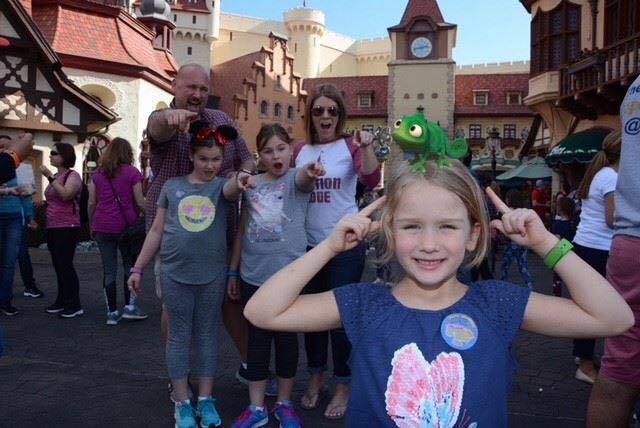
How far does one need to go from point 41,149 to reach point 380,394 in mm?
16769

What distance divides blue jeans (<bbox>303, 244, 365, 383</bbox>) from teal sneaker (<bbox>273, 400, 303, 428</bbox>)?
399 millimetres

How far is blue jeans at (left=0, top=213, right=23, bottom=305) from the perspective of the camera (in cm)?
645

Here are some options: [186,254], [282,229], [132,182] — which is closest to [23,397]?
[186,254]

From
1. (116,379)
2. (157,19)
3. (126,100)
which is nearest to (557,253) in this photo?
(116,379)

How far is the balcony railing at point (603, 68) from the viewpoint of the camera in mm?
12773

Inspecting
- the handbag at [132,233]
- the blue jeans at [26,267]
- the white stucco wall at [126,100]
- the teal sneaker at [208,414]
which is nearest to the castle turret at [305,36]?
the white stucco wall at [126,100]

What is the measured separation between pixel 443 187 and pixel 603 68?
13783mm

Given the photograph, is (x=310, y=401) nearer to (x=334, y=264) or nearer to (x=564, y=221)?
(x=334, y=264)

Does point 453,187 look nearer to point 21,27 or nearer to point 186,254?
point 186,254

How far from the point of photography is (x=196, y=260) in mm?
3482

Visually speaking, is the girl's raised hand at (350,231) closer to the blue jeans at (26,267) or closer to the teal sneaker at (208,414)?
the teal sneaker at (208,414)

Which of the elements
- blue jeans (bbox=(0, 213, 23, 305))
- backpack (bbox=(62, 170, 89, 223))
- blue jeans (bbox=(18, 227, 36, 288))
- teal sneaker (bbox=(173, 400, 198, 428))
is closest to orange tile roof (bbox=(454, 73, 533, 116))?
blue jeans (bbox=(18, 227, 36, 288))

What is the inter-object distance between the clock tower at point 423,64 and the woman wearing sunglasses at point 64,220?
130 feet

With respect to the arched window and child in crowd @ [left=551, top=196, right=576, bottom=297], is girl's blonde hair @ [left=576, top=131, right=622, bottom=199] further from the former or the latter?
the arched window
